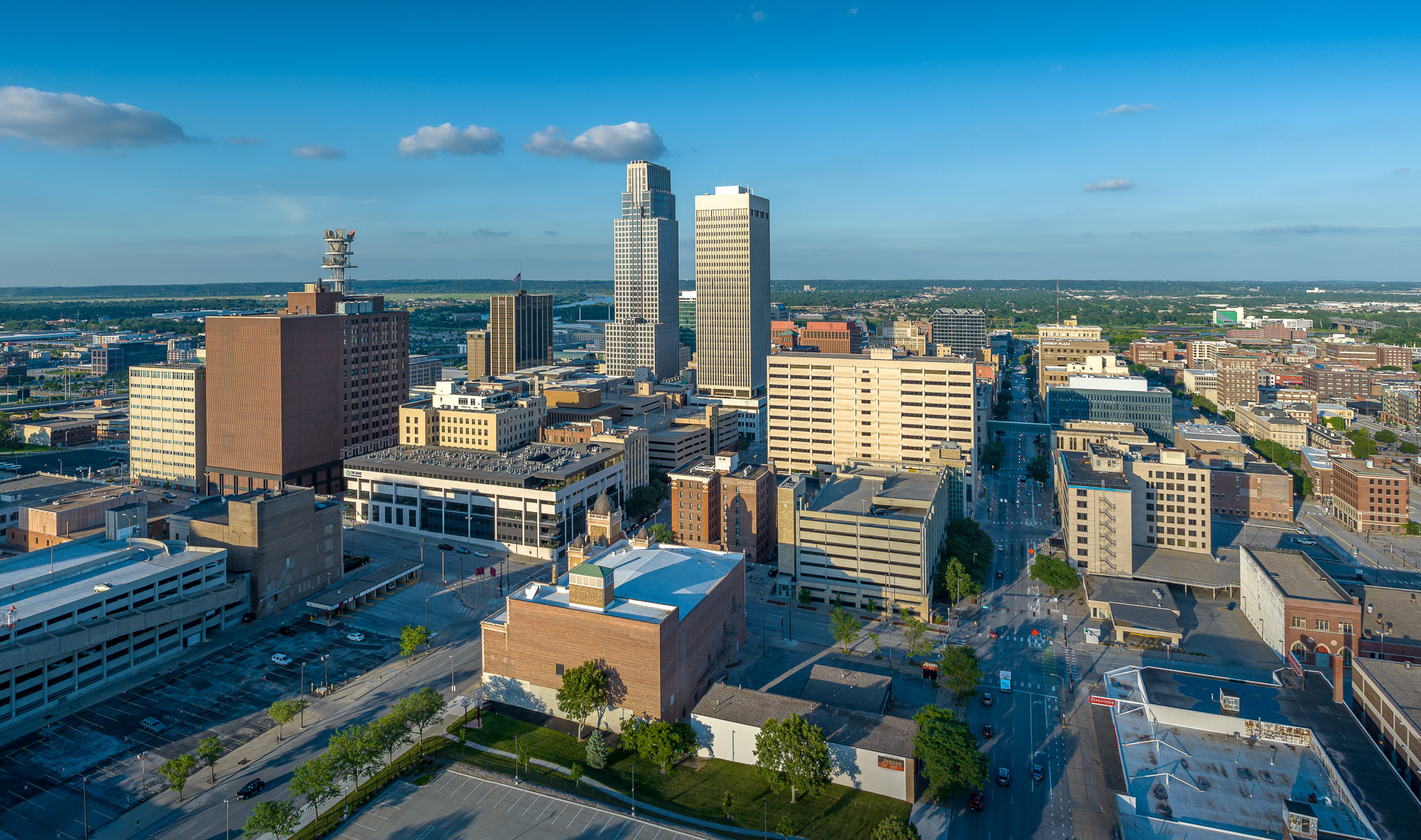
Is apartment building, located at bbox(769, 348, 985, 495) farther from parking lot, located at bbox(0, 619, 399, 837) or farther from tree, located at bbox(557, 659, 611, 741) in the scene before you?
tree, located at bbox(557, 659, 611, 741)

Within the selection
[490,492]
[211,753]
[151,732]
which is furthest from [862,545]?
[151,732]

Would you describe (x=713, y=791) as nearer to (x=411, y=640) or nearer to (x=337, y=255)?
(x=411, y=640)

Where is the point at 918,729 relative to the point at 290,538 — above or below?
below

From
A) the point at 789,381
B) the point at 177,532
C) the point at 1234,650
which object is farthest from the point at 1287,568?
the point at 177,532

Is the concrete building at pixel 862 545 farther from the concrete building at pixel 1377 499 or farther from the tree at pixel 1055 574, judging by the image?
the concrete building at pixel 1377 499

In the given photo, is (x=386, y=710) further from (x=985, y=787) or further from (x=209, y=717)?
(x=985, y=787)

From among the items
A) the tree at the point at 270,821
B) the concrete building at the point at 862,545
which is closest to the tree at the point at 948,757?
the concrete building at the point at 862,545

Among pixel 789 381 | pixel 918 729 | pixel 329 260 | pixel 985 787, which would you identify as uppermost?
pixel 329 260

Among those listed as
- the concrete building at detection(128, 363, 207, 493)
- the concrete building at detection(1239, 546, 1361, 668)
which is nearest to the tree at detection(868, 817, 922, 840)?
the concrete building at detection(1239, 546, 1361, 668)
